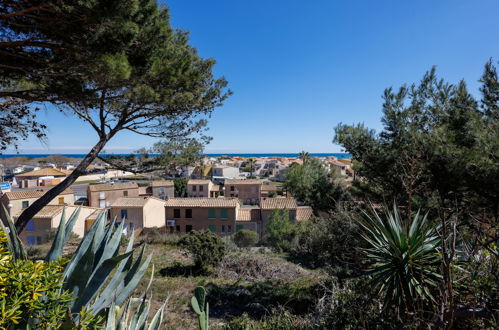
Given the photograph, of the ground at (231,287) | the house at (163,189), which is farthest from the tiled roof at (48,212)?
the house at (163,189)

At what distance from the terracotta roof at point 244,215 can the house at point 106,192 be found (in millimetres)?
16893

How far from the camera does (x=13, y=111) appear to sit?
7023 millimetres

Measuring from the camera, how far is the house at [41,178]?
4406cm

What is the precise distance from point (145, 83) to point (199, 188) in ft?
113

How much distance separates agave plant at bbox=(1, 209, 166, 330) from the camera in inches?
77.1

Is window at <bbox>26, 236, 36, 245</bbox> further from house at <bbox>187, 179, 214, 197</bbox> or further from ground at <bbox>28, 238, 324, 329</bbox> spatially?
house at <bbox>187, 179, 214, 197</bbox>

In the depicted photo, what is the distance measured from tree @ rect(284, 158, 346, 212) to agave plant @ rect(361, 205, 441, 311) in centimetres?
1205

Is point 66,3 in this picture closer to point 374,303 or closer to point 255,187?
point 374,303

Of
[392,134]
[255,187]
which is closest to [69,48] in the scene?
[392,134]

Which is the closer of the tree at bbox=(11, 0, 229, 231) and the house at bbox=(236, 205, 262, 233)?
the tree at bbox=(11, 0, 229, 231)

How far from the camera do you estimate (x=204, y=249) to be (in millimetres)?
9938

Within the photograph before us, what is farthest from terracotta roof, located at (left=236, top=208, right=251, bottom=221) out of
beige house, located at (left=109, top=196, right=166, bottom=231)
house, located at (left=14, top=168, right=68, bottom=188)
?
house, located at (left=14, top=168, right=68, bottom=188)

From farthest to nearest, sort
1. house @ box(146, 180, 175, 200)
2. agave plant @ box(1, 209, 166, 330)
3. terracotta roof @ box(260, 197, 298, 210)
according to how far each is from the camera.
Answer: house @ box(146, 180, 175, 200) < terracotta roof @ box(260, 197, 298, 210) < agave plant @ box(1, 209, 166, 330)

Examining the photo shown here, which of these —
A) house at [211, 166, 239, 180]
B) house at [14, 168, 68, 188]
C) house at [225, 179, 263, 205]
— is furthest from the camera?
house at [211, 166, 239, 180]
